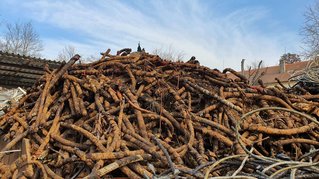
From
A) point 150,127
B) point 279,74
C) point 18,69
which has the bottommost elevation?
point 150,127

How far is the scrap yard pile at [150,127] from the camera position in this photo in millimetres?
1906

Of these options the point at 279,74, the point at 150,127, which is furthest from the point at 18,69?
the point at 279,74

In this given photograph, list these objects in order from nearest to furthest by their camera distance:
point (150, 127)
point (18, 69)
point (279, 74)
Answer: point (150, 127) → point (18, 69) → point (279, 74)

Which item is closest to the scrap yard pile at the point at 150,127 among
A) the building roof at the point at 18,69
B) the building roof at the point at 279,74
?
the building roof at the point at 279,74

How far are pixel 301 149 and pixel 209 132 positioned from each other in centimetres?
84

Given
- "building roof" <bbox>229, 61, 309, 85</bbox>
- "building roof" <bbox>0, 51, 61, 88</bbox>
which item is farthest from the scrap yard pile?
"building roof" <bbox>0, 51, 61, 88</bbox>

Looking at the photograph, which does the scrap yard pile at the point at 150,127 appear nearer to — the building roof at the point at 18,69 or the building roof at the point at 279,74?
the building roof at the point at 279,74

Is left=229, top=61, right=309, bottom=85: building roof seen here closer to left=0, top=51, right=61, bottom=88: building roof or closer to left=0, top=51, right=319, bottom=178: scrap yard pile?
left=0, top=51, right=319, bottom=178: scrap yard pile

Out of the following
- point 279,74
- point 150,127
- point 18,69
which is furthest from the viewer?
point 279,74

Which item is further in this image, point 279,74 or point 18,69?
point 279,74

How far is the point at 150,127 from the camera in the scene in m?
2.33

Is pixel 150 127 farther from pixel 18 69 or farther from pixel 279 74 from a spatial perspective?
pixel 279 74

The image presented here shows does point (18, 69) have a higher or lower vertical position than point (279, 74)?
lower

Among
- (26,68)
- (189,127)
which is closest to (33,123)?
(189,127)
